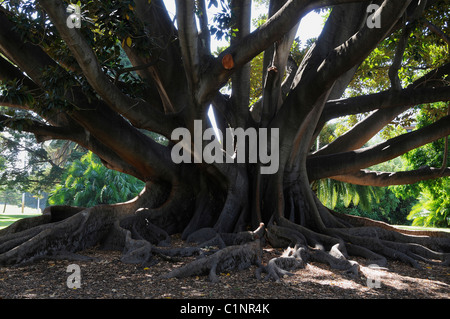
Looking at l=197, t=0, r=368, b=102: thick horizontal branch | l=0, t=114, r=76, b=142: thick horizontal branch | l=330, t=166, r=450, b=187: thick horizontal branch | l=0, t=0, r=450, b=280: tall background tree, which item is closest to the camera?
l=197, t=0, r=368, b=102: thick horizontal branch

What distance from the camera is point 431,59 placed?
1015cm

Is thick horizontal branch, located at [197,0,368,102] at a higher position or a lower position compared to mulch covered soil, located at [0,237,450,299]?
higher

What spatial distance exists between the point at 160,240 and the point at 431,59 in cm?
832

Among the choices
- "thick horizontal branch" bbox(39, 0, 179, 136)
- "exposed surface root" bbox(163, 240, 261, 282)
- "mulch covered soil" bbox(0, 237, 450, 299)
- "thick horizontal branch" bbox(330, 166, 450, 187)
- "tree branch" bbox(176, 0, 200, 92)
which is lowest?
"mulch covered soil" bbox(0, 237, 450, 299)

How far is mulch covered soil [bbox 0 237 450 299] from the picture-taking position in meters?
3.96

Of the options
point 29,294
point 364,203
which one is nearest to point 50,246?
point 29,294

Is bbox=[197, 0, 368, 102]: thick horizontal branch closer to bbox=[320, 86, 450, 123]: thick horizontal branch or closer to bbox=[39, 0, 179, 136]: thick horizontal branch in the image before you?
bbox=[39, 0, 179, 136]: thick horizontal branch

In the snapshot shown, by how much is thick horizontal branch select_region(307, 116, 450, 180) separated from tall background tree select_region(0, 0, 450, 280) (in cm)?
3

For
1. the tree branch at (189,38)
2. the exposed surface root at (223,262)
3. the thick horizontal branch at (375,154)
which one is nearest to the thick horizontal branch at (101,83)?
the tree branch at (189,38)

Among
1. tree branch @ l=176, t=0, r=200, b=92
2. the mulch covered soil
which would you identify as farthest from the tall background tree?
the mulch covered soil

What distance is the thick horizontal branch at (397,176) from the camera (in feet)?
29.1

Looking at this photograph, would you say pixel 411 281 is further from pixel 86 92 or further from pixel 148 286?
pixel 86 92

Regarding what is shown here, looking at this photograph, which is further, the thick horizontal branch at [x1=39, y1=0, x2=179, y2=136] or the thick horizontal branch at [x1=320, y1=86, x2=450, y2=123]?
the thick horizontal branch at [x1=320, y1=86, x2=450, y2=123]

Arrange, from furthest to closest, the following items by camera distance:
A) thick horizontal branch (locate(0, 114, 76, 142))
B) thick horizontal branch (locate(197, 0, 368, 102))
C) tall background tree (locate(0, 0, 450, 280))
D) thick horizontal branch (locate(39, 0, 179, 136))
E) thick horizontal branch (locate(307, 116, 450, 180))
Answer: thick horizontal branch (locate(307, 116, 450, 180)) → thick horizontal branch (locate(0, 114, 76, 142)) → tall background tree (locate(0, 0, 450, 280)) → thick horizontal branch (locate(197, 0, 368, 102)) → thick horizontal branch (locate(39, 0, 179, 136))
